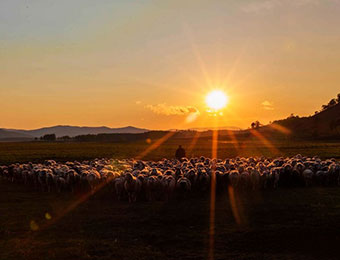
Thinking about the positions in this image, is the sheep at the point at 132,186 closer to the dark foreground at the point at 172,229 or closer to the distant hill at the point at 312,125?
the dark foreground at the point at 172,229

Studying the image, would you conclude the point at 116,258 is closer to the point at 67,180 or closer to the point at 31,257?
the point at 31,257

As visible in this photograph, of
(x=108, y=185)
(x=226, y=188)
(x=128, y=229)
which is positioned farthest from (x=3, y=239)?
(x=226, y=188)

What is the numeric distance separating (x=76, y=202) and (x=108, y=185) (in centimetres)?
292

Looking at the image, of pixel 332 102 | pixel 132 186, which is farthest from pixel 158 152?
pixel 332 102

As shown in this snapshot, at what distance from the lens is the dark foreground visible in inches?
435

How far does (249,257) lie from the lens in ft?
34.9

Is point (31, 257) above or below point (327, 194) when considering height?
below

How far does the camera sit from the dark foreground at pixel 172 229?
11.0 metres

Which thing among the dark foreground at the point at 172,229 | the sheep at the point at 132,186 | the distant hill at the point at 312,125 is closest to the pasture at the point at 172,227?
the dark foreground at the point at 172,229

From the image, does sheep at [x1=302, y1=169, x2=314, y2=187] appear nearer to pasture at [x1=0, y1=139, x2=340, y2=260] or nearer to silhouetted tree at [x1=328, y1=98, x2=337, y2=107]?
pasture at [x1=0, y1=139, x2=340, y2=260]

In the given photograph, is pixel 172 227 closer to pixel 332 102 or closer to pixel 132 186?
pixel 132 186

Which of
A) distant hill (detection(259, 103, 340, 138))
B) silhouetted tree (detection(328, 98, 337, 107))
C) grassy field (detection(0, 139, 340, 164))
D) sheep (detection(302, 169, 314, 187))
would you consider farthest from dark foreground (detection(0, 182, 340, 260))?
silhouetted tree (detection(328, 98, 337, 107))

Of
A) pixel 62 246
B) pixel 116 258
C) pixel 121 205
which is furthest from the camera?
pixel 121 205

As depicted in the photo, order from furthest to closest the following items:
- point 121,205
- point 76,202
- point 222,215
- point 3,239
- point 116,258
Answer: point 76,202
point 121,205
point 222,215
point 3,239
point 116,258
